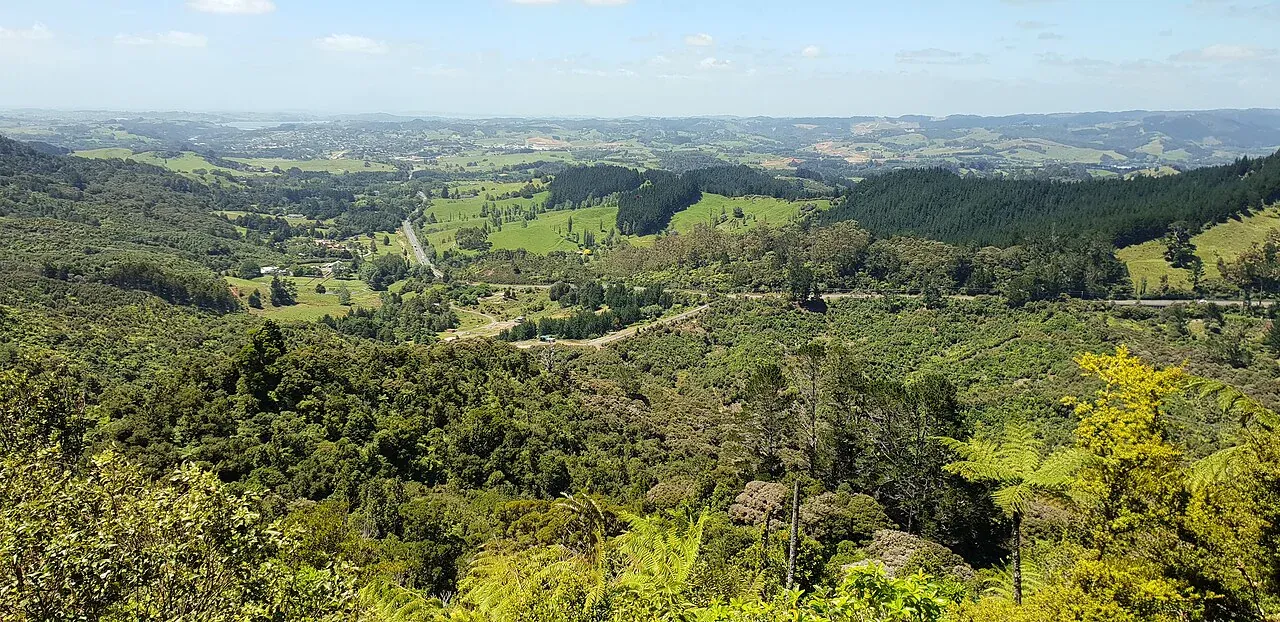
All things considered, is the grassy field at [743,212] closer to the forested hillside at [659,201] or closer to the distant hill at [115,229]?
the forested hillside at [659,201]

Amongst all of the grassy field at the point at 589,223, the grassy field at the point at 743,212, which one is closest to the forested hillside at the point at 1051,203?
the grassy field at the point at 743,212

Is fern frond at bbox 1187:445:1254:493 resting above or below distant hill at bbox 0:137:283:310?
above

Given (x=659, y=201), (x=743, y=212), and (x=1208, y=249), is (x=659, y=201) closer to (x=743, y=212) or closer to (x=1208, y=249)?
(x=743, y=212)

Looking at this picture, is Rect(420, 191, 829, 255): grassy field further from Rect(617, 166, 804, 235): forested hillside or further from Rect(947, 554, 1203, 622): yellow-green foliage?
Rect(947, 554, 1203, 622): yellow-green foliage

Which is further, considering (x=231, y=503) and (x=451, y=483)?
(x=451, y=483)

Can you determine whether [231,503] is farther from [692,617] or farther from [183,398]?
[183,398]

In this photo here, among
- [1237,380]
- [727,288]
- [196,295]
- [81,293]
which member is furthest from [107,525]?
[727,288]

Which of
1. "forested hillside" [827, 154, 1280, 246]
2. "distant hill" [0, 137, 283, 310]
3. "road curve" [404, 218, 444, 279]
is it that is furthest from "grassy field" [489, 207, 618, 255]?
"forested hillside" [827, 154, 1280, 246]
